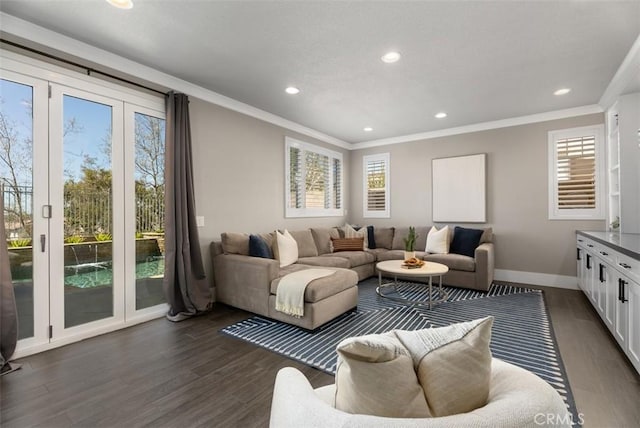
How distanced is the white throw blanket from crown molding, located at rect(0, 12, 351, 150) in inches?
97.8

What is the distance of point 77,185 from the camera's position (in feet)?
8.85

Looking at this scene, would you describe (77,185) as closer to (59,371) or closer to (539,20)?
(59,371)

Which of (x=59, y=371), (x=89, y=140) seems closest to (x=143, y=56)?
(x=89, y=140)

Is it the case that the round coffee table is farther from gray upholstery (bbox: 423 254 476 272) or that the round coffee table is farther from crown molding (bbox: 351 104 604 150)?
crown molding (bbox: 351 104 604 150)

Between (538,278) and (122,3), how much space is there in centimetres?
594

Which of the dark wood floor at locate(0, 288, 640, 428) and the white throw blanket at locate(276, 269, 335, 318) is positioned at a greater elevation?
the white throw blanket at locate(276, 269, 335, 318)

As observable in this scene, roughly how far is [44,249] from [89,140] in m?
1.06

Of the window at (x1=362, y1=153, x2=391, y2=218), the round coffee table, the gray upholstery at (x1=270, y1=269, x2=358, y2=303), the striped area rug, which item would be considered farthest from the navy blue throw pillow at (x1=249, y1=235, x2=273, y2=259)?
the window at (x1=362, y1=153, x2=391, y2=218)

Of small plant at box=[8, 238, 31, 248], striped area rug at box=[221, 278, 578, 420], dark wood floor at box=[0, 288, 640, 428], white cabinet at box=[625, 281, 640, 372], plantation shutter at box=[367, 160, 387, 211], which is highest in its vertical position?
plantation shutter at box=[367, 160, 387, 211]

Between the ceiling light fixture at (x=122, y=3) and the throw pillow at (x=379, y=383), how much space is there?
2.69 metres

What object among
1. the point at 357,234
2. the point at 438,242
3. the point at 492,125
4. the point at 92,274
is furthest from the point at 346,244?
the point at 92,274

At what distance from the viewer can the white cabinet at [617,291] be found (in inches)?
79.4

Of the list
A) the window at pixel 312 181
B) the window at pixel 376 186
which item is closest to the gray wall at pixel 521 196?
the window at pixel 376 186

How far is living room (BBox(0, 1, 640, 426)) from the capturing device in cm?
200
